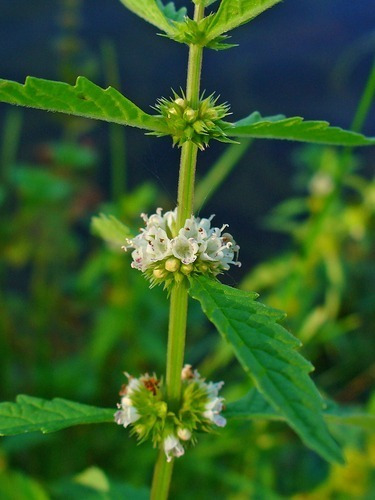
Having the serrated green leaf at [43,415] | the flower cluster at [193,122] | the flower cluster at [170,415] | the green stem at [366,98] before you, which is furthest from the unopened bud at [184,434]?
the green stem at [366,98]

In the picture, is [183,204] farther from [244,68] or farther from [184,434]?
[244,68]

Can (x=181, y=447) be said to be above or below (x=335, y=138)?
below

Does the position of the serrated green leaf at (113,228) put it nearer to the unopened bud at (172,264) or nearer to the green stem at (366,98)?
the unopened bud at (172,264)

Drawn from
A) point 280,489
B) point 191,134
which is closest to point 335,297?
point 280,489

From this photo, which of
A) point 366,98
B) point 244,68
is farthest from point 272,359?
point 244,68

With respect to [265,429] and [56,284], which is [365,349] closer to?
[265,429]
